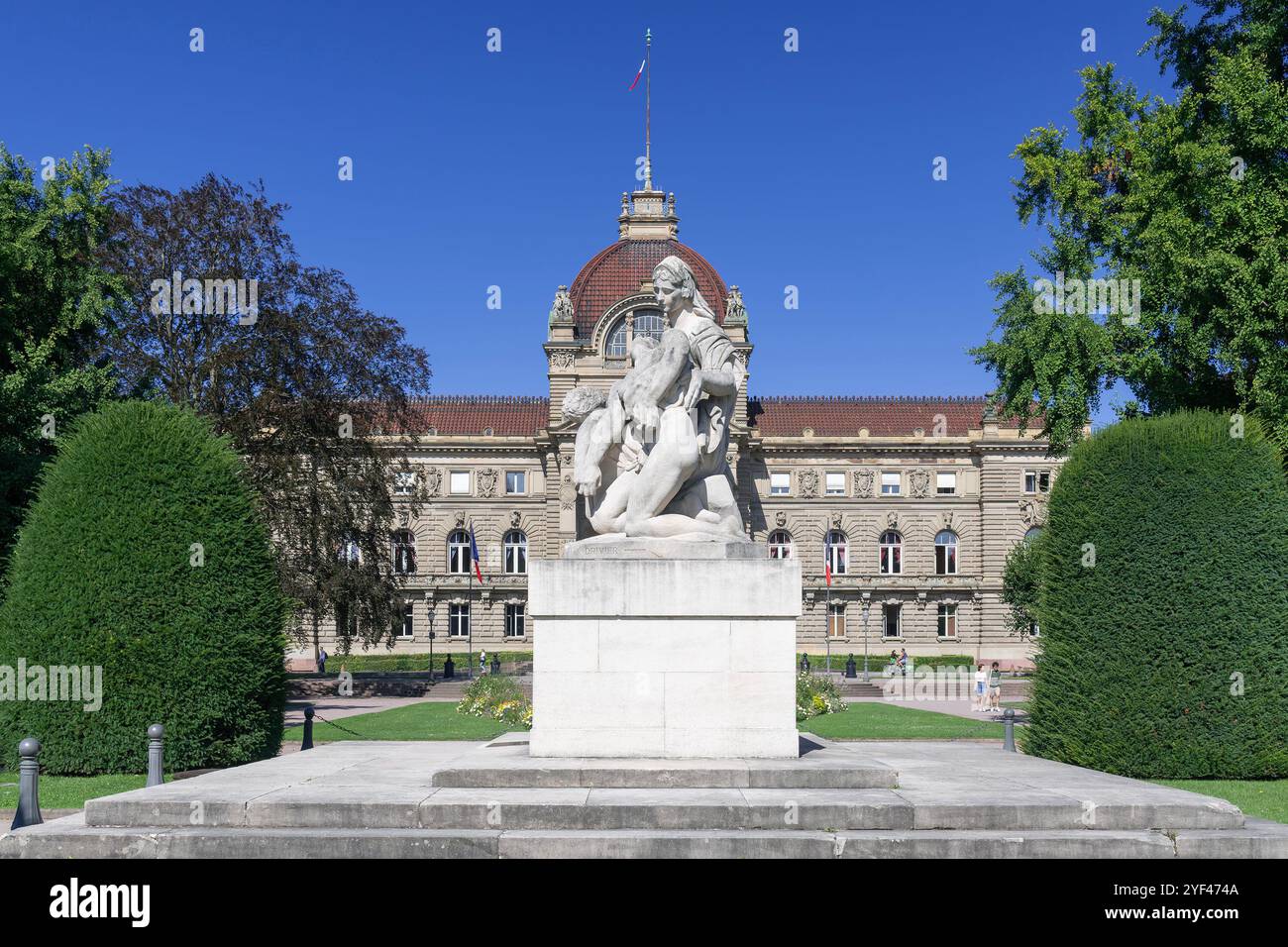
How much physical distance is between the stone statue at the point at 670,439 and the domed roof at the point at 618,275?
189 feet

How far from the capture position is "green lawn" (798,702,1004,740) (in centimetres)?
2547

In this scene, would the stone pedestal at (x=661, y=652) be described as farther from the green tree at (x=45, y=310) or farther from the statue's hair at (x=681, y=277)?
the green tree at (x=45, y=310)

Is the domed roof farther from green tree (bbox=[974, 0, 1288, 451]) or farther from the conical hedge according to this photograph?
the conical hedge

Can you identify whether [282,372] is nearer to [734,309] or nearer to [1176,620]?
[1176,620]

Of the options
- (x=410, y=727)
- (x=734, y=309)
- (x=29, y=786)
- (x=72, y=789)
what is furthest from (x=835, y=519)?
(x=29, y=786)

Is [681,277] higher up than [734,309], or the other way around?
[734,309]

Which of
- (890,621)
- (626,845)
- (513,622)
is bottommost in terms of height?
(890,621)

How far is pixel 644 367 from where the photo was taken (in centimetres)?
1162

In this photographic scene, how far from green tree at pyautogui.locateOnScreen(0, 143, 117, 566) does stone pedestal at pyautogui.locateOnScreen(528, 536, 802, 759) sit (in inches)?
694

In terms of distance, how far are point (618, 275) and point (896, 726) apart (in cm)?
4700

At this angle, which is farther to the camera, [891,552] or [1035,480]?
[891,552]

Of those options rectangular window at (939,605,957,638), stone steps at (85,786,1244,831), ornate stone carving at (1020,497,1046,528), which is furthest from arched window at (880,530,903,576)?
stone steps at (85,786,1244,831)

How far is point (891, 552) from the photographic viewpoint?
3061 inches

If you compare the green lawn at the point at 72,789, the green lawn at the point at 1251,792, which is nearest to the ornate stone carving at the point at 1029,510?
the green lawn at the point at 1251,792
